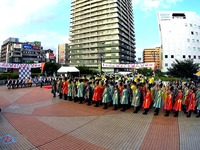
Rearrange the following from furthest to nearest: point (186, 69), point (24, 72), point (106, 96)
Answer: point (186, 69), point (24, 72), point (106, 96)

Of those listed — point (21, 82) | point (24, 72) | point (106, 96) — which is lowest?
point (106, 96)

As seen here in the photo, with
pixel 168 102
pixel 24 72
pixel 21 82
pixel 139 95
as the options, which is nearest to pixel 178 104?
pixel 168 102

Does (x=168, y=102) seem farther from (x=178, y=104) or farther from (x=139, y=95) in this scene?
(x=139, y=95)

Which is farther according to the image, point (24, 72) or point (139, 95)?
point (24, 72)

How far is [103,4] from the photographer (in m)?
80.9

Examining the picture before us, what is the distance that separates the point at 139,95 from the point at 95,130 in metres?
3.78

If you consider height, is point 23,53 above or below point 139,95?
above

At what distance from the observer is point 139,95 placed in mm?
10039

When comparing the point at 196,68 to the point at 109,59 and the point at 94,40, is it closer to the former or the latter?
the point at 109,59

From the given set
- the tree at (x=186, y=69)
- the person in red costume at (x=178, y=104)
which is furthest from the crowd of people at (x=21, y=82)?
the tree at (x=186, y=69)

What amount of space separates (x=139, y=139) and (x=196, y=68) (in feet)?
108

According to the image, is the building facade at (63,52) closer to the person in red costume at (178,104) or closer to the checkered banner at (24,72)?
the checkered banner at (24,72)

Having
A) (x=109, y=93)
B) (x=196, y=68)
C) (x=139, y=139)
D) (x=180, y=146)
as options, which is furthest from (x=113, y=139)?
(x=196, y=68)

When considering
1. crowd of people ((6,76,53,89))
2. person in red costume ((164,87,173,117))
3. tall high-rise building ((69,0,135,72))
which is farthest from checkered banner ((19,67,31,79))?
tall high-rise building ((69,0,135,72))
